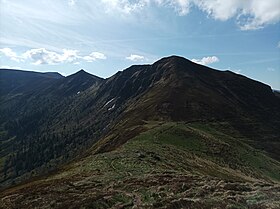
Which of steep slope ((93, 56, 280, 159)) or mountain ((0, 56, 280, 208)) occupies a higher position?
steep slope ((93, 56, 280, 159))

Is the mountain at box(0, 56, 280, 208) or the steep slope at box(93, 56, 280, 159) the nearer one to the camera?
the mountain at box(0, 56, 280, 208)

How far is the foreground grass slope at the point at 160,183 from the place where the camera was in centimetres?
2898

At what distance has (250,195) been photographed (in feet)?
94.8

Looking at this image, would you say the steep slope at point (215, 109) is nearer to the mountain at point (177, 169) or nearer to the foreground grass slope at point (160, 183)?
the mountain at point (177, 169)

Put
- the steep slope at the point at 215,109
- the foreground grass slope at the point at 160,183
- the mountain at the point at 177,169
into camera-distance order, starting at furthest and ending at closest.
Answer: the steep slope at the point at 215,109 < the mountain at the point at 177,169 < the foreground grass slope at the point at 160,183

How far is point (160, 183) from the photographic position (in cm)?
3709

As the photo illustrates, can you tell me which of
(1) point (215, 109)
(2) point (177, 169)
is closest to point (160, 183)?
(2) point (177, 169)

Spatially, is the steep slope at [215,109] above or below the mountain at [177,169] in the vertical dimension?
above

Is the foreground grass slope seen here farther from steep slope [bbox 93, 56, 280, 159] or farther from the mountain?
steep slope [bbox 93, 56, 280, 159]

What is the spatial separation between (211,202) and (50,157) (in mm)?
182081

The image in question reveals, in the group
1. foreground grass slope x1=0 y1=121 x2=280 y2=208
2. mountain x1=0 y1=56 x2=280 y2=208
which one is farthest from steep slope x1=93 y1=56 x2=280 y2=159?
foreground grass slope x1=0 y1=121 x2=280 y2=208

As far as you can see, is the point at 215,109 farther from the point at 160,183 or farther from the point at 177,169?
the point at 160,183

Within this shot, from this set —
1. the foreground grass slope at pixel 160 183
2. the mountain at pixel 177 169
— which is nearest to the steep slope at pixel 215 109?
the mountain at pixel 177 169

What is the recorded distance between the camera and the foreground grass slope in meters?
29.0
